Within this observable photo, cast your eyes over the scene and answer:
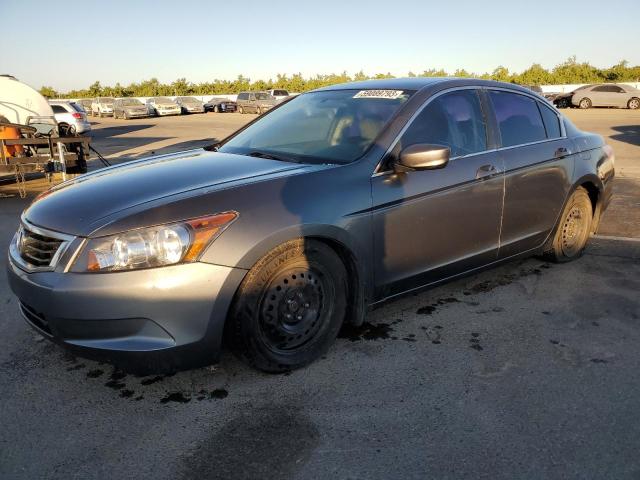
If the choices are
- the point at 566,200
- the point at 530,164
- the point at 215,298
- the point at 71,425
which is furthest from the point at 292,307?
the point at 566,200

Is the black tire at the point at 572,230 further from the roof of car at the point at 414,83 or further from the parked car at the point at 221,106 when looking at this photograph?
the parked car at the point at 221,106

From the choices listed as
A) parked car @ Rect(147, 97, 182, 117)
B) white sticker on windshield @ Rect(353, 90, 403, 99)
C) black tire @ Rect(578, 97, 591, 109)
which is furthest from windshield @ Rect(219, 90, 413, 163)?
parked car @ Rect(147, 97, 182, 117)

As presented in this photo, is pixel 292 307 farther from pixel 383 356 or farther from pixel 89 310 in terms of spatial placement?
pixel 89 310

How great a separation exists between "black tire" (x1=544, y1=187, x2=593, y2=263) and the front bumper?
312 centimetres

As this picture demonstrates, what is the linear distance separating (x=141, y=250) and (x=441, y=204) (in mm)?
1873

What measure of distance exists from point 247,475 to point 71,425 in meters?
0.95

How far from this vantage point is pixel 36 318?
8.87 feet

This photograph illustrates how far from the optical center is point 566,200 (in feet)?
14.7

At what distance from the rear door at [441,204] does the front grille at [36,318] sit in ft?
5.81

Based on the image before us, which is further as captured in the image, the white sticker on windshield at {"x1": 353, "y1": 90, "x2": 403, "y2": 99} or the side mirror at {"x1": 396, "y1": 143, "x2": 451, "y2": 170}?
the white sticker on windshield at {"x1": 353, "y1": 90, "x2": 403, "y2": 99}

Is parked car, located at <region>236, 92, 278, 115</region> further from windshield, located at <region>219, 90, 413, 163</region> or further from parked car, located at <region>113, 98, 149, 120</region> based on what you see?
windshield, located at <region>219, 90, 413, 163</region>

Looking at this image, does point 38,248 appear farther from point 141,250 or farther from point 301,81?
point 301,81

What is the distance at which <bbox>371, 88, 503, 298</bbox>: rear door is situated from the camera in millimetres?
3189

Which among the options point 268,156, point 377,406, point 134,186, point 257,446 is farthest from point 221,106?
point 257,446
